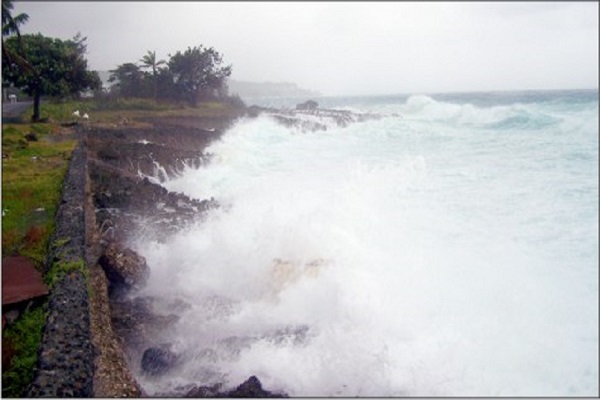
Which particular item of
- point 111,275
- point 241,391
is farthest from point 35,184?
point 241,391

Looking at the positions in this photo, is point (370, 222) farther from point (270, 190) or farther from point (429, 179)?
point (270, 190)

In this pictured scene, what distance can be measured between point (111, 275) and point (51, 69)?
367cm

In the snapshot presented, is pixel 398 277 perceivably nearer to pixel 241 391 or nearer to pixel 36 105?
pixel 241 391

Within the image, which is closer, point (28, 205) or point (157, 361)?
point (157, 361)

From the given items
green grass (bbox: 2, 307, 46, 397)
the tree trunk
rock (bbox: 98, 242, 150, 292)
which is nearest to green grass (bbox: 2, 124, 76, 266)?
the tree trunk

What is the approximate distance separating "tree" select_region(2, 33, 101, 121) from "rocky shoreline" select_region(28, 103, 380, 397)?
2.03 m

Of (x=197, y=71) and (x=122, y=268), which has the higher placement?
(x=197, y=71)

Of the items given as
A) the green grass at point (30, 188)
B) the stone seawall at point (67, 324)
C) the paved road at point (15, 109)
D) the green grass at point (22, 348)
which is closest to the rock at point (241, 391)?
the stone seawall at point (67, 324)

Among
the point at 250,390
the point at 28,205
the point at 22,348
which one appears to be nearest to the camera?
the point at 22,348

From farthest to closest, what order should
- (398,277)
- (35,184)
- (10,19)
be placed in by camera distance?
1. (35,184)
2. (398,277)
3. (10,19)

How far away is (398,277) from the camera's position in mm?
7535

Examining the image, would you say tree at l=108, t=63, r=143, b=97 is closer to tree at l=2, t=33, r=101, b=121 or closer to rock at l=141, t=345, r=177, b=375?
tree at l=2, t=33, r=101, b=121

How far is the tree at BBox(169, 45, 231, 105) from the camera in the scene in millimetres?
6715

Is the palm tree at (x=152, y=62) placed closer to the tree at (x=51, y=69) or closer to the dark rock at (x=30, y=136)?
the tree at (x=51, y=69)
